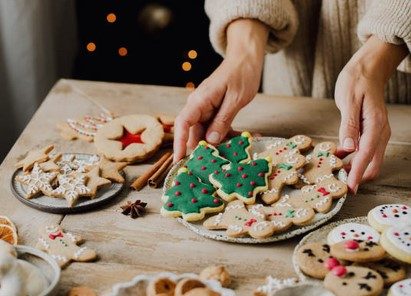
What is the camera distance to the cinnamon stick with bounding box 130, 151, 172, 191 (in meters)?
1.21

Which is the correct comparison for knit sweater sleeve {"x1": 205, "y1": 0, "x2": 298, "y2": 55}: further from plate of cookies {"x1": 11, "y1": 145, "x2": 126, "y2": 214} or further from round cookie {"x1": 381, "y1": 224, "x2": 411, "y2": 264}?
round cookie {"x1": 381, "y1": 224, "x2": 411, "y2": 264}

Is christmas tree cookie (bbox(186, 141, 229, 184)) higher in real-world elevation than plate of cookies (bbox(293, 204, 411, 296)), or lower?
higher

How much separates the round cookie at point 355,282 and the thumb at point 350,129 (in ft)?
1.05

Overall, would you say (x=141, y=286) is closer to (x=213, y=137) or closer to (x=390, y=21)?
(x=213, y=137)

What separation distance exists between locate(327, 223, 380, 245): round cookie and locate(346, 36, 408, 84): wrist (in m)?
0.37

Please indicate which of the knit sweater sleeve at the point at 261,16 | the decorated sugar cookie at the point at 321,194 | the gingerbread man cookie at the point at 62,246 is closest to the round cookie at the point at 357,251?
the decorated sugar cookie at the point at 321,194

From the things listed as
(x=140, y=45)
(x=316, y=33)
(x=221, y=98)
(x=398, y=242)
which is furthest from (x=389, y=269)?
(x=140, y=45)

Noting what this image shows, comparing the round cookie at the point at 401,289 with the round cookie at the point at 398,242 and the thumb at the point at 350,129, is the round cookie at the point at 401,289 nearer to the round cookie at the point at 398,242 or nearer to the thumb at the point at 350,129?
the round cookie at the point at 398,242

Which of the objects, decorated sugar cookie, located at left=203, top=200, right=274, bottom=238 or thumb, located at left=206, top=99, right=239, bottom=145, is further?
thumb, located at left=206, top=99, right=239, bottom=145

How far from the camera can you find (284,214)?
3.54 feet

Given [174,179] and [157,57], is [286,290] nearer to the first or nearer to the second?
[174,179]

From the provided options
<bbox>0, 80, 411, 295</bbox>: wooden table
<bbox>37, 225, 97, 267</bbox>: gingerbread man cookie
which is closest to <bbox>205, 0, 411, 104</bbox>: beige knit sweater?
<bbox>0, 80, 411, 295</bbox>: wooden table

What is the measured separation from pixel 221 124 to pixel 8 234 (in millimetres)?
462

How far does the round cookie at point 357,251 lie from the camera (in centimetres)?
96
